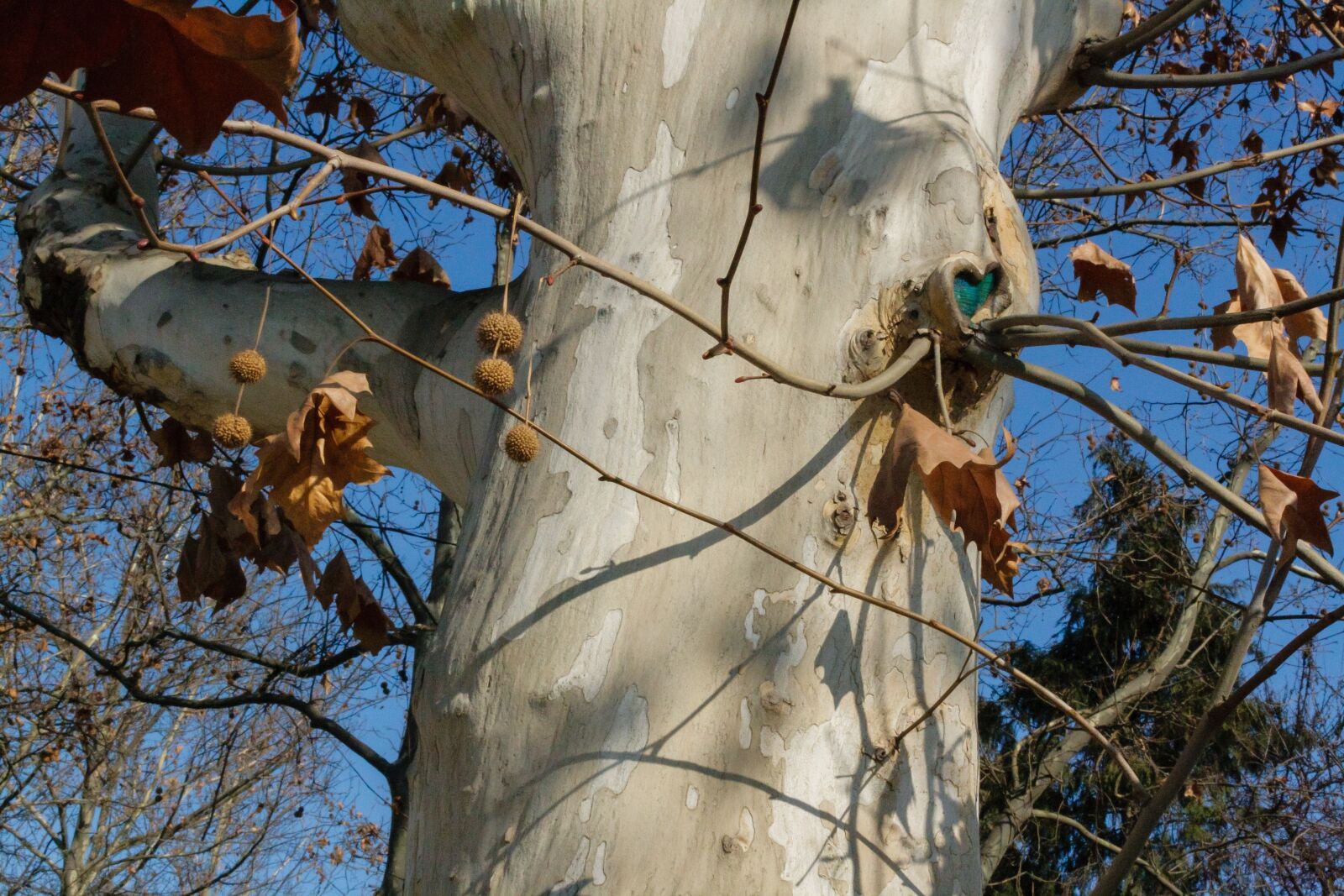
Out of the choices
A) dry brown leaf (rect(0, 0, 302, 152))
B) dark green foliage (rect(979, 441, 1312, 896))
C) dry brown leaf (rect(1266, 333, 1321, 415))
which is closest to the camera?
dry brown leaf (rect(0, 0, 302, 152))

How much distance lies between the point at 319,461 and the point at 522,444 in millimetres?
333

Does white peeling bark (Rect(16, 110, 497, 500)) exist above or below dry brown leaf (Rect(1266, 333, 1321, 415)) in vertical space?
above

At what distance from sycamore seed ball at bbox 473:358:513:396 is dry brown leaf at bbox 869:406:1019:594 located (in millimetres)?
492

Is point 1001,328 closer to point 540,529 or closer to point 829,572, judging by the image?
point 829,572

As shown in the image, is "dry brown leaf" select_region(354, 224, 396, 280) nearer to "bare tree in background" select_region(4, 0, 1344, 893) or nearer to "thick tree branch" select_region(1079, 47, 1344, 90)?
"bare tree in background" select_region(4, 0, 1344, 893)

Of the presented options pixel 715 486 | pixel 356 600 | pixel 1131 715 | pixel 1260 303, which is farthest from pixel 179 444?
pixel 1131 715

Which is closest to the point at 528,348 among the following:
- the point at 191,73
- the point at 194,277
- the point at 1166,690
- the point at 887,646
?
the point at 887,646

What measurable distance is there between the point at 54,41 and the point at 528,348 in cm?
98

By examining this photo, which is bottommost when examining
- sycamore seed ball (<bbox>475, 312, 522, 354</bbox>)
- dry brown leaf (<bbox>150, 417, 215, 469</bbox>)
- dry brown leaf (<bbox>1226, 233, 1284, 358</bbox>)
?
sycamore seed ball (<bbox>475, 312, 522, 354</bbox>)

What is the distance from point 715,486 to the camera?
1452mm

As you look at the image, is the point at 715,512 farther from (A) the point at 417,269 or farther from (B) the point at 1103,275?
(A) the point at 417,269

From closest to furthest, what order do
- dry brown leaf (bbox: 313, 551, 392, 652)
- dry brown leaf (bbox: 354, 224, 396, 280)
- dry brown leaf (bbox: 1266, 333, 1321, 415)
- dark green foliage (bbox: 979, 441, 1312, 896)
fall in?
dry brown leaf (bbox: 1266, 333, 1321, 415)
dry brown leaf (bbox: 313, 551, 392, 652)
dry brown leaf (bbox: 354, 224, 396, 280)
dark green foliage (bbox: 979, 441, 1312, 896)

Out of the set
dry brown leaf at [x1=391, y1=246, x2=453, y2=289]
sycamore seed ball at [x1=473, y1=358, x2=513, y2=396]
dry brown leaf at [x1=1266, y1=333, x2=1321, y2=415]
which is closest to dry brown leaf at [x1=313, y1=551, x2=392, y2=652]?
dry brown leaf at [x1=391, y1=246, x2=453, y2=289]

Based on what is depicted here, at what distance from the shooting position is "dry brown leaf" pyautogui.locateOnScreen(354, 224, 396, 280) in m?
3.61
